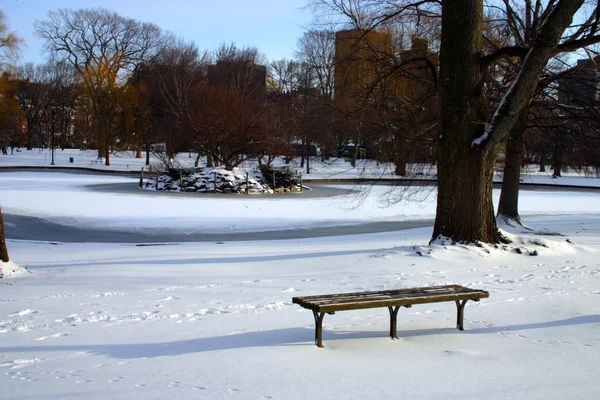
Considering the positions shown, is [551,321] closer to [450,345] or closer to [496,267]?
[450,345]

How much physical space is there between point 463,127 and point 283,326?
718 centimetres

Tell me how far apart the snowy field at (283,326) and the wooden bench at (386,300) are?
0.85ft

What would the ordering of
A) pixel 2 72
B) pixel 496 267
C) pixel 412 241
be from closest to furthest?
pixel 496 267 < pixel 412 241 < pixel 2 72

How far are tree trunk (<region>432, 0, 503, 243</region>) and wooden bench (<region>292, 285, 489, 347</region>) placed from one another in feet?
18.4

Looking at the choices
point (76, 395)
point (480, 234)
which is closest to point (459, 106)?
point (480, 234)

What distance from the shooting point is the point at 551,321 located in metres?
7.86

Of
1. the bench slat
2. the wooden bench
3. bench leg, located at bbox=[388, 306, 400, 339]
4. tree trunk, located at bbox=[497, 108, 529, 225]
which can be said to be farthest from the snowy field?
tree trunk, located at bbox=[497, 108, 529, 225]

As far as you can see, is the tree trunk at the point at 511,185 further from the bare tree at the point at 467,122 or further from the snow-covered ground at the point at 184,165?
the snow-covered ground at the point at 184,165

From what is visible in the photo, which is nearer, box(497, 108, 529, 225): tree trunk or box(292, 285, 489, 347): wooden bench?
box(292, 285, 489, 347): wooden bench

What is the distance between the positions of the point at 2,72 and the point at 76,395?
70.6 metres

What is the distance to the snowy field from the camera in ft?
17.7

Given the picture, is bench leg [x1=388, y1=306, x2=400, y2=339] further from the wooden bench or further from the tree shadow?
the tree shadow

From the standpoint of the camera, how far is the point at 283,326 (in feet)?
24.3

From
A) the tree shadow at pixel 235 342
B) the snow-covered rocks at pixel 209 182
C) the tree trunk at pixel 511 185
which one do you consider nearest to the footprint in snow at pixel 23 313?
the tree shadow at pixel 235 342
